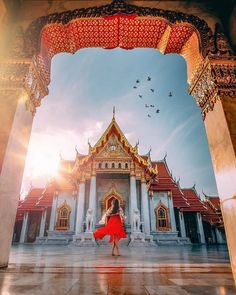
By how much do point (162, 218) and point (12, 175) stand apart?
1481cm

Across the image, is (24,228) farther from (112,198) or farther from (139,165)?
(139,165)

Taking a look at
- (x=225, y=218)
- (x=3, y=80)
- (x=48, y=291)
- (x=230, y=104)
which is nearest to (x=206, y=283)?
(x=225, y=218)

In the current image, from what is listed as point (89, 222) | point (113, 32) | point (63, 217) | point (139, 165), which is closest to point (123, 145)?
point (139, 165)

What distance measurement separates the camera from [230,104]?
2680mm

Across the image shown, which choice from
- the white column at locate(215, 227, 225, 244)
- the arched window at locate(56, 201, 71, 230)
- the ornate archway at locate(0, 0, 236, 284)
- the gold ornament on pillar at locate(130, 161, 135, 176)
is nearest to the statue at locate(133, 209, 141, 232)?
the gold ornament on pillar at locate(130, 161, 135, 176)

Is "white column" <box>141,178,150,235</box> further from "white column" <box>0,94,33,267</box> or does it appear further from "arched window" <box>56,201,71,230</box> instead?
"white column" <box>0,94,33,267</box>

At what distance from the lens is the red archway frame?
3.34 metres

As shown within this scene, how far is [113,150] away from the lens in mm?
14695

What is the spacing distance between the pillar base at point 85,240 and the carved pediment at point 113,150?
520 centimetres

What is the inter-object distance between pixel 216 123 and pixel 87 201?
13064 millimetres

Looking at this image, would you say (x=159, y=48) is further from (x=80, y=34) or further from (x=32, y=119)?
(x=32, y=119)

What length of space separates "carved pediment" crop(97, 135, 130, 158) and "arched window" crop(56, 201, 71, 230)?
5.35 metres

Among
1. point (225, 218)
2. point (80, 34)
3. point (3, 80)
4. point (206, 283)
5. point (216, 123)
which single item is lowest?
point (206, 283)

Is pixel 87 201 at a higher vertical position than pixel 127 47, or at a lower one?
lower
